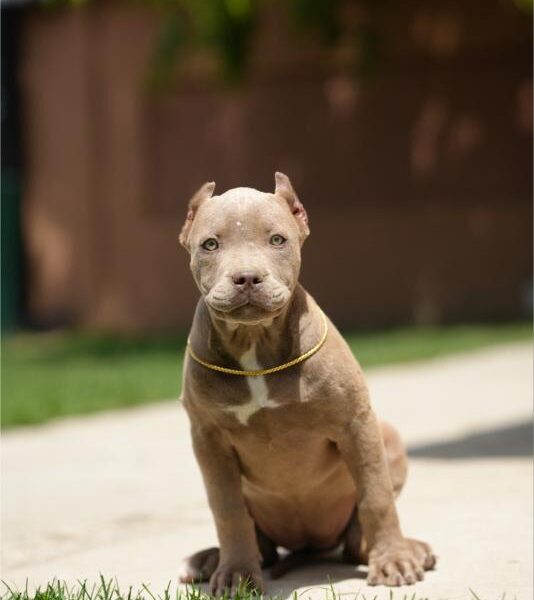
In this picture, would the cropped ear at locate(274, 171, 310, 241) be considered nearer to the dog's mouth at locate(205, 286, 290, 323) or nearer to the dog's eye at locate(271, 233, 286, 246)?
the dog's eye at locate(271, 233, 286, 246)

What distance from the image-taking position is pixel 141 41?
19.8m

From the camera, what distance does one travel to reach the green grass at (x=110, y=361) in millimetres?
11148

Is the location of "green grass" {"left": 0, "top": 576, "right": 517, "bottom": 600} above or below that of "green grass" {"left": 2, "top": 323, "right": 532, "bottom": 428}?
above

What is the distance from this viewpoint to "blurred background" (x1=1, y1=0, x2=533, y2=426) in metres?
18.8

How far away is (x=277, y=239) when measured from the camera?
15.0ft

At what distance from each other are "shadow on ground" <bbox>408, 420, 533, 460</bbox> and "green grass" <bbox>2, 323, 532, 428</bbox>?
11.4 ft

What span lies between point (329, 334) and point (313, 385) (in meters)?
0.27

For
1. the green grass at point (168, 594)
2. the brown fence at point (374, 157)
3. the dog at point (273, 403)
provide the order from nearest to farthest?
the green grass at point (168, 594), the dog at point (273, 403), the brown fence at point (374, 157)

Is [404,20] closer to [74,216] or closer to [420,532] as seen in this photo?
[74,216]

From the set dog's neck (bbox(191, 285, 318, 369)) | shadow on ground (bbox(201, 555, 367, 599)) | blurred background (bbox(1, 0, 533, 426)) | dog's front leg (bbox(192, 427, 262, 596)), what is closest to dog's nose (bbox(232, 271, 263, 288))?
dog's neck (bbox(191, 285, 318, 369))

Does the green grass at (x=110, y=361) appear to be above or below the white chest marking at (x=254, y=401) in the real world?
below

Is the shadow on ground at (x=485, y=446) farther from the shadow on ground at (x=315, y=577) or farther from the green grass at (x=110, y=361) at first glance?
the green grass at (x=110, y=361)

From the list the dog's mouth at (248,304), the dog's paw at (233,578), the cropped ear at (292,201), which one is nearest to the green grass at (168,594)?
the dog's paw at (233,578)

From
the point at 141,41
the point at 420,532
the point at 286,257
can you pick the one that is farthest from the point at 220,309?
the point at 141,41
